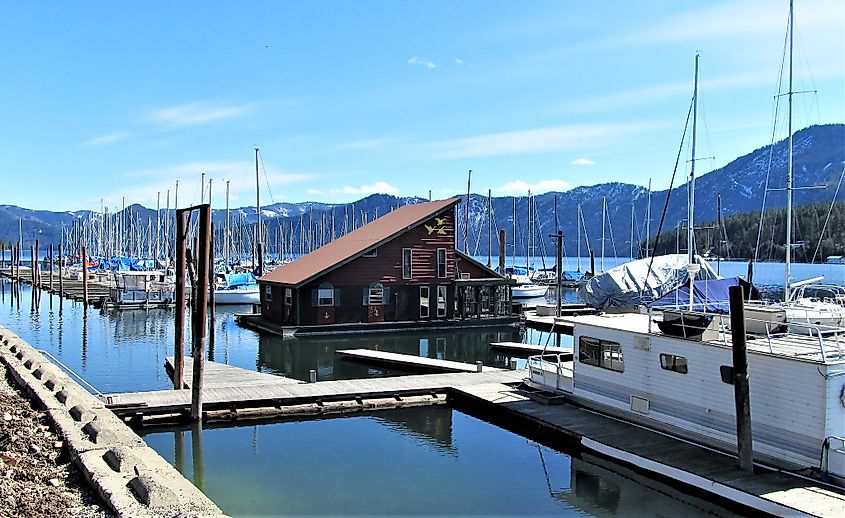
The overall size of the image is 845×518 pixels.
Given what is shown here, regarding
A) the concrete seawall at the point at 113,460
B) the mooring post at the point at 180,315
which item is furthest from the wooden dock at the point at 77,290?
the concrete seawall at the point at 113,460

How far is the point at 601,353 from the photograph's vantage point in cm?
1933

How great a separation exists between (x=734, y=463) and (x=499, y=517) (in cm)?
495

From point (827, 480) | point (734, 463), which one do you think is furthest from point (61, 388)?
point (827, 480)

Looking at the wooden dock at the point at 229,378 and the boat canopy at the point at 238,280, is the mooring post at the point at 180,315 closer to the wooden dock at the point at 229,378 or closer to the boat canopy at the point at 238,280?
the wooden dock at the point at 229,378

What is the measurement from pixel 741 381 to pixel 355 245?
33.1 m

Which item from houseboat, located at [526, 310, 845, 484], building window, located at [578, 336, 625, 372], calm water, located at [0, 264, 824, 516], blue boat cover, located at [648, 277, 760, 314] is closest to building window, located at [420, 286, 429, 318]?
calm water, located at [0, 264, 824, 516]

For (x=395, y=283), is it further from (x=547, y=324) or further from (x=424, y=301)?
(x=547, y=324)

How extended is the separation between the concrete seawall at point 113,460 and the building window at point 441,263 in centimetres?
2642

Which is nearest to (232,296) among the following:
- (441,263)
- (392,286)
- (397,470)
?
(392,286)

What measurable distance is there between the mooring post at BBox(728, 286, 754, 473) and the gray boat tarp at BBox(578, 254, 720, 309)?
95.1 ft

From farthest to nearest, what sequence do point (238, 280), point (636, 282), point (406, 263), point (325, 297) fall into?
point (238, 280) → point (636, 282) → point (406, 263) → point (325, 297)

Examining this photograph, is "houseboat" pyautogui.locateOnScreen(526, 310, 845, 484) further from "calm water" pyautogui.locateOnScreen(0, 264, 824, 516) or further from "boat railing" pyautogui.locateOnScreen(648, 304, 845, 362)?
"calm water" pyautogui.locateOnScreen(0, 264, 824, 516)

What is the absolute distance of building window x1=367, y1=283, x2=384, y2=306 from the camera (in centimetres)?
4315

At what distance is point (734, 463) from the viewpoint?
14852 millimetres
